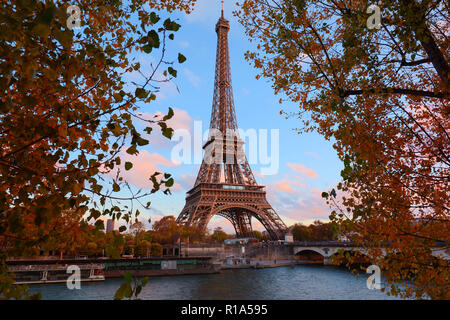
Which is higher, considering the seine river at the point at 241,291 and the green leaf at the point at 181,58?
the green leaf at the point at 181,58

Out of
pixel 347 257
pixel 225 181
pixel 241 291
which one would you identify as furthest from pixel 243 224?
pixel 347 257

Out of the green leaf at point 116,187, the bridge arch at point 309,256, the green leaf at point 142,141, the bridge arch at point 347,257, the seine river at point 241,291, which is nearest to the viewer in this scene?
the green leaf at point 142,141

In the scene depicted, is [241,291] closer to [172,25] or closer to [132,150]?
[132,150]

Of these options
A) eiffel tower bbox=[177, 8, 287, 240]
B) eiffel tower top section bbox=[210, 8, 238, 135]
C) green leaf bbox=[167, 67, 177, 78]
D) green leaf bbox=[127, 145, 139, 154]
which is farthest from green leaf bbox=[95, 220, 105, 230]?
eiffel tower top section bbox=[210, 8, 238, 135]

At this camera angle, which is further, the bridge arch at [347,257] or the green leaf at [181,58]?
the bridge arch at [347,257]

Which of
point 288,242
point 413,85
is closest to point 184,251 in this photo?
point 288,242

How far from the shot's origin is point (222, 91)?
72625 mm

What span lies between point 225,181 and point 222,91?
2188 cm

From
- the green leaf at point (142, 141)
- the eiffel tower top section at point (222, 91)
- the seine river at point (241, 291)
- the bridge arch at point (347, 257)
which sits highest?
the eiffel tower top section at point (222, 91)

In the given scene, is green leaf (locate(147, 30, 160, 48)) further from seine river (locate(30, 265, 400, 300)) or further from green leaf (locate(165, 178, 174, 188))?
seine river (locate(30, 265, 400, 300))

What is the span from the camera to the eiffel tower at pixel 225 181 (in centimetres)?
5962

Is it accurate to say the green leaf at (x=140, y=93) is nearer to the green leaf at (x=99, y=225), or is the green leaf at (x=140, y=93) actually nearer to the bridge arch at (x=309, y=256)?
the green leaf at (x=99, y=225)

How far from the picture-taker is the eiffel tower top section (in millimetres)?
70688

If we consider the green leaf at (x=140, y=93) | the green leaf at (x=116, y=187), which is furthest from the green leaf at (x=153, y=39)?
the green leaf at (x=116, y=187)
